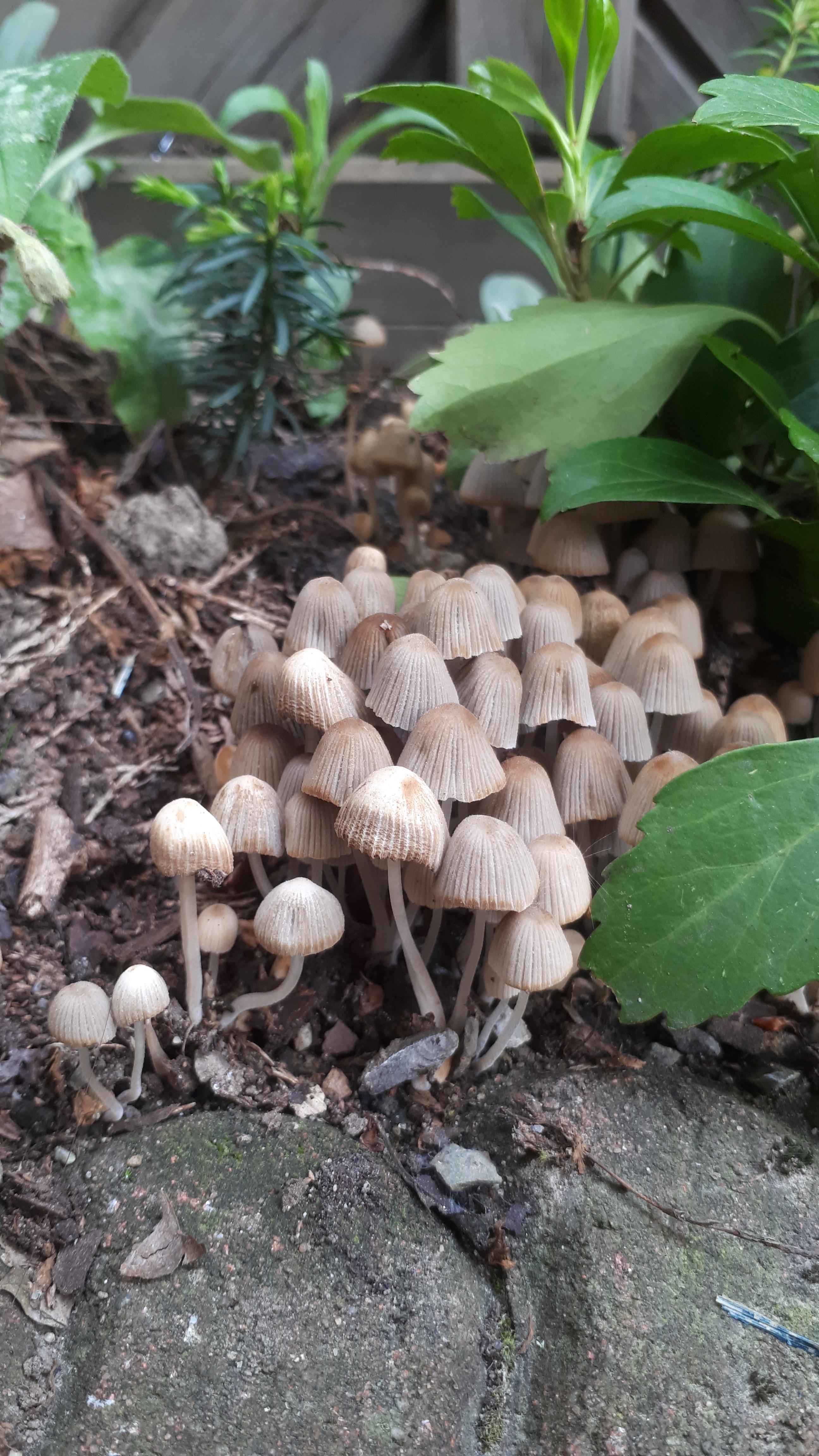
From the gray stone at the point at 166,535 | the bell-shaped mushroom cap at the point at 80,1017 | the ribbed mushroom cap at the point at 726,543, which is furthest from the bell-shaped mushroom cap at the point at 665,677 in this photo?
the gray stone at the point at 166,535

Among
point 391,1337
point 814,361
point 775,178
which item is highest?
point 775,178

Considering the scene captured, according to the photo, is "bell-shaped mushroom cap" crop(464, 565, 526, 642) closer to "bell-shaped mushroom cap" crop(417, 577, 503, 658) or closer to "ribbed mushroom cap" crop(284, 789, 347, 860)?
"bell-shaped mushroom cap" crop(417, 577, 503, 658)

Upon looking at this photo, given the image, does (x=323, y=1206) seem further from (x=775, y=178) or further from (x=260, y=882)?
(x=775, y=178)

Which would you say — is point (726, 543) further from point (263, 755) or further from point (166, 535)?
point (166, 535)

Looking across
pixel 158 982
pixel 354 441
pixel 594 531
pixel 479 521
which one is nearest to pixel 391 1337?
pixel 158 982

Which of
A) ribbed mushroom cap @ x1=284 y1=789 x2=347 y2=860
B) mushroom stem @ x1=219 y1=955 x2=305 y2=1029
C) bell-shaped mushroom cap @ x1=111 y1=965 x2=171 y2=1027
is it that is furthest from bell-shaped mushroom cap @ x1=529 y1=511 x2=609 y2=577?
bell-shaped mushroom cap @ x1=111 y1=965 x2=171 y2=1027

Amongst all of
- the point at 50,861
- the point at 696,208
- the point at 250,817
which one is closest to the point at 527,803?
the point at 250,817
